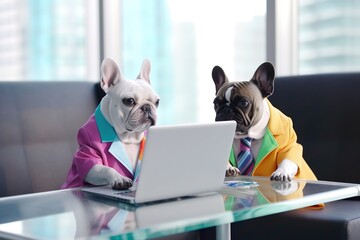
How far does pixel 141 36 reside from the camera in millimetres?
3742

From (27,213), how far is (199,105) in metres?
2.19

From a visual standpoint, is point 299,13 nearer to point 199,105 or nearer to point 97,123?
point 199,105

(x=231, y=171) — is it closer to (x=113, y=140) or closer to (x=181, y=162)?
(x=113, y=140)

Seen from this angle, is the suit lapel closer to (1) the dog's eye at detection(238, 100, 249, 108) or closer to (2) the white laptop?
(2) the white laptop

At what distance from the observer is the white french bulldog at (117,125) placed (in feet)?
5.69

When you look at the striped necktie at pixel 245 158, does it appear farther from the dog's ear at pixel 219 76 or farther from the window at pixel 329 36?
the window at pixel 329 36

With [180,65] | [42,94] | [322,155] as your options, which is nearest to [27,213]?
[42,94]

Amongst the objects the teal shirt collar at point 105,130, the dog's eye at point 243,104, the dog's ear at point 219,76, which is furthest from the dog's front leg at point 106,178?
the dog's ear at point 219,76

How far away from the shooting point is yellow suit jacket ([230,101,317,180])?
1953mm

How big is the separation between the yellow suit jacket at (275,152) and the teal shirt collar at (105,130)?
46 cm

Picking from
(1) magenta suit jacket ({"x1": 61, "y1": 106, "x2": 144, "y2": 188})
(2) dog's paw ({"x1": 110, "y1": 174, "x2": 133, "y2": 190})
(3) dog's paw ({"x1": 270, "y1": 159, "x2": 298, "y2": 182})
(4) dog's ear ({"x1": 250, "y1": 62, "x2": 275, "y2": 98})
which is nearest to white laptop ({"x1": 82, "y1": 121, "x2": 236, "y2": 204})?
(2) dog's paw ({"x1": 110, "y1": 174, "x2": 133, "y2": 190})

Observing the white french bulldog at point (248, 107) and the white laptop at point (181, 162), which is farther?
the white french bulldog at point (248, 107)

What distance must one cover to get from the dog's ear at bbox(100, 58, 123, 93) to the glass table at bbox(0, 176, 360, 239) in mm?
368

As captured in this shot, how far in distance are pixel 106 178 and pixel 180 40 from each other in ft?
6.69
